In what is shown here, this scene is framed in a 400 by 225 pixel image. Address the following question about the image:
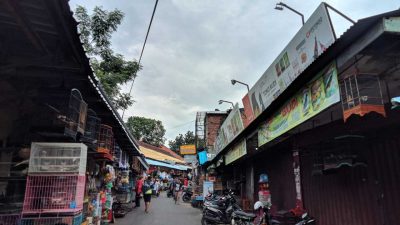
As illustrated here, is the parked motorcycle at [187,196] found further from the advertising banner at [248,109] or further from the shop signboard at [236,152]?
the advertising banner at [248,109]

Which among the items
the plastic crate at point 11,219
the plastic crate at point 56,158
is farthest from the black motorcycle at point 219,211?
the plastic crate at point 11,219

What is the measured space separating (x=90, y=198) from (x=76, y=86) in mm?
4042

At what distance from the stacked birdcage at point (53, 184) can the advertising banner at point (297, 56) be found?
17.3ft

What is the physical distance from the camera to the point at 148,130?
7431 centimetres


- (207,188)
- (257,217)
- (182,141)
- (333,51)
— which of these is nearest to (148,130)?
(182,141)

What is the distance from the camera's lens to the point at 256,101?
39.4 ft

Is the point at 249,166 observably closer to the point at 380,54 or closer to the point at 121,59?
the point at 121,59

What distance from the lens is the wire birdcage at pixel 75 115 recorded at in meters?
6.13

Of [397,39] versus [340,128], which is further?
[340,128]

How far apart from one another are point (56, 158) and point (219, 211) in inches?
275

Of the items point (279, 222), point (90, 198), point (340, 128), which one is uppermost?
point (340, 128)

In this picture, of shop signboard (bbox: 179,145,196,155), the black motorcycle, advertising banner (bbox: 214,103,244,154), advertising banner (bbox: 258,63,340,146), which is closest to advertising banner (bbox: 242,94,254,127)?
→ advertising banner (bbox: 214,103,244,154)

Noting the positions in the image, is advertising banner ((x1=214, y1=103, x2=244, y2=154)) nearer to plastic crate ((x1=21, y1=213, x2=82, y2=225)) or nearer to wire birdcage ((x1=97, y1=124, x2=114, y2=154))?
wire birdcage ((x1=97, y1=124, x2=114, y2=154))

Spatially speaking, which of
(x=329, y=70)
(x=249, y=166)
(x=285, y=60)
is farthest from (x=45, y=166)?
(x=249, y=166)
